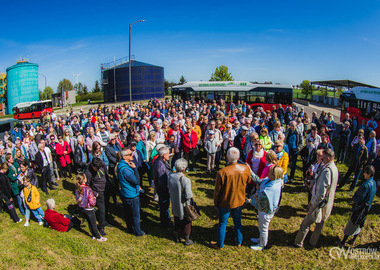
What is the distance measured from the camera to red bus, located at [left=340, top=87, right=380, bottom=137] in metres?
15.3

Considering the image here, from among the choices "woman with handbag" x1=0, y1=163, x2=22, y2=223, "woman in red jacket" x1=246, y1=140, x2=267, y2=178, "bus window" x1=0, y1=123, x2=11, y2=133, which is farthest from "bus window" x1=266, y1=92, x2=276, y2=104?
"bus window" x1=0, y1=123, x2=11, y2=133

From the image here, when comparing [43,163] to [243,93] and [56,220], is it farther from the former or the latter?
[243,93]

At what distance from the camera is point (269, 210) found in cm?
439

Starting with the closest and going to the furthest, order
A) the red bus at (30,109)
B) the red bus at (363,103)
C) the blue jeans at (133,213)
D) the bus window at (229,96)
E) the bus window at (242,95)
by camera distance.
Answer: the blue jeans at (133,213) → the red bus at (363,103) → the bus window at (242,95) → the bus window at (229,96) → the red bus at (30,109)

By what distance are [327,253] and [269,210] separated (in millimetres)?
1643

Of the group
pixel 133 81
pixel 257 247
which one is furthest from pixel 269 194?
pixel 133 81

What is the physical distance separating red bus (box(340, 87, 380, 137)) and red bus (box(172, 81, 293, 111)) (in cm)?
435

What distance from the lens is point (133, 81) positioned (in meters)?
45.6

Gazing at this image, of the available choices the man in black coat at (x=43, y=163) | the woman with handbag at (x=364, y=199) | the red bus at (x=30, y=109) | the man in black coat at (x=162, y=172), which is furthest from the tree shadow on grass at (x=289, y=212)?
the red bus at (x=30, y=109)

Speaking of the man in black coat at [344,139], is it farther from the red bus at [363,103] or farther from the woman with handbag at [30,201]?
the woman with handbag at [30,201]

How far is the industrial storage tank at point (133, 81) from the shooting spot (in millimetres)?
45438

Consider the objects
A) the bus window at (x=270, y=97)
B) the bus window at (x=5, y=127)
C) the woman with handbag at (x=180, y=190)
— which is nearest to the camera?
the woman with handbag at (x=180, y=190)

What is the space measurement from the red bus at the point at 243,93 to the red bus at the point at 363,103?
4.35 meters

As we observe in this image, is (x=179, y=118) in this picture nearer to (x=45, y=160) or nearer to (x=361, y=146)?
(x=45, y=160)
